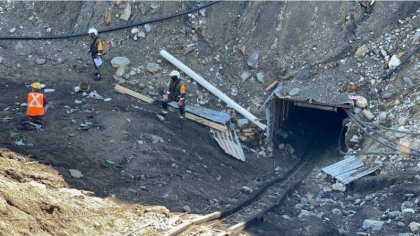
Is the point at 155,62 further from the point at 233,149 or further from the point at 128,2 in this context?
the point at 233,149

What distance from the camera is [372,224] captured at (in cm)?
1192

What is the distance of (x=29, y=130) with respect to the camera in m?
13.1

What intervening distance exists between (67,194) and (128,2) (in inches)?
308

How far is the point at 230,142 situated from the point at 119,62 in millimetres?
3822

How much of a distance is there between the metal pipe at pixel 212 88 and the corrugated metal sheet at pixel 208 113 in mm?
332

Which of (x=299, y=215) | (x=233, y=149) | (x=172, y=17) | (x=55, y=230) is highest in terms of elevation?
(x=172, y=17)

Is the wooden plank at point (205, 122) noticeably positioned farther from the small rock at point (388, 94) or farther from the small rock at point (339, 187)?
the small rock at point (388, 94)

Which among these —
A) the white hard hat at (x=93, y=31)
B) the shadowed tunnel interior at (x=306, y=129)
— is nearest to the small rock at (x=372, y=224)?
the shadowed tunnel interior at (x=306, y=129)

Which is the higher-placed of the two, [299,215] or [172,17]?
[172,17]

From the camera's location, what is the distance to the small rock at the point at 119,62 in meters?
16.8

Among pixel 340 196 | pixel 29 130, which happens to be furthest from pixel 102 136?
pixel 340 196

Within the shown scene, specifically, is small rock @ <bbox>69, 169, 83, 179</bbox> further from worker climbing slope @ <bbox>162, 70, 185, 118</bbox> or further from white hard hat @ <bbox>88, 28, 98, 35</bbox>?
white hard hat @ <bbox>88, 28, 98, 35</bbox>

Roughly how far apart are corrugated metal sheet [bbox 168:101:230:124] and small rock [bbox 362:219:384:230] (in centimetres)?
462

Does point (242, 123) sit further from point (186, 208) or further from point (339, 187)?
point (186, 208)
